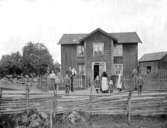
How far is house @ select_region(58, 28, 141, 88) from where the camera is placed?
2548cm

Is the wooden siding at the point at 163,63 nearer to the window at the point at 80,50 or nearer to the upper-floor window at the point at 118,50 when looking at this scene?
the upper-floor window at the point at 118,50

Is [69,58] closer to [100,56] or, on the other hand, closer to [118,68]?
[100,56]

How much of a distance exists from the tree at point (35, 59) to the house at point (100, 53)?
2580 cm

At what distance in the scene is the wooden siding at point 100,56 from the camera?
83.4 ft

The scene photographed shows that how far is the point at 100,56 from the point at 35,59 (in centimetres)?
3560

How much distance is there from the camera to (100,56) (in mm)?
25641

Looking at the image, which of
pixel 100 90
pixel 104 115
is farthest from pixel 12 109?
pixel 100 90

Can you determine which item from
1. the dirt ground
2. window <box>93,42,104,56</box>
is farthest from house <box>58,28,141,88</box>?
the dirt ground

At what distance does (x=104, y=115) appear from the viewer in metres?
10.4

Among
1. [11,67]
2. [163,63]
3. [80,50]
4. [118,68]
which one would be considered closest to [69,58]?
[80,50]

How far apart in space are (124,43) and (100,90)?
39.4ft

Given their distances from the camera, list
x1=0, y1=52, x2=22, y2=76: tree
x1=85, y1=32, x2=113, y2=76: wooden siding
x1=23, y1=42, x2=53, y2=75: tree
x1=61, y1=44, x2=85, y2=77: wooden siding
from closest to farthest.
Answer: x1=85, y1=32, x2=113, y2=76: wooden siding
x1=61, y1=44, x2=85, y2=77: wooden siding
x1=0, y1=52, x2=22, y2=76: tree
x1=23, y1=42, x2=53, y2=75: tree

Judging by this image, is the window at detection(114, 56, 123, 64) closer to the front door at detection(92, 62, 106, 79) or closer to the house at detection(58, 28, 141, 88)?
the house at detection(58, 28, 141, 88)

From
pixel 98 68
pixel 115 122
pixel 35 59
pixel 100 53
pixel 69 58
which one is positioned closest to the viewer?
pixel 115 122
